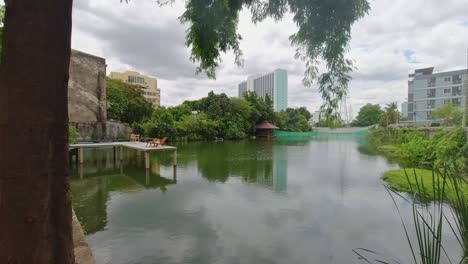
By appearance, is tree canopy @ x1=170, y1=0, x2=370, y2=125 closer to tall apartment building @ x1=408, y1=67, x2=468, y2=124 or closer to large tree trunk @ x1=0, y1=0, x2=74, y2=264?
large tree trunk @ x1=0, y1=0, x2=74, y2=264

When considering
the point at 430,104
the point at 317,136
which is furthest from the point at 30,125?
the point at 430,104

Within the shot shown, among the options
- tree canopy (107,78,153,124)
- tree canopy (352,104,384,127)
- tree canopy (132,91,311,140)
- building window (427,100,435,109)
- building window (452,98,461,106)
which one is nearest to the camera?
tree canopy (132,91,311,140)

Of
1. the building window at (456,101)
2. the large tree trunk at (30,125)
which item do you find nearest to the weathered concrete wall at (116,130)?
the large tree trunk at (30,125)

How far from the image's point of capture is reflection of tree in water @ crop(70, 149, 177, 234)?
5.01 meters

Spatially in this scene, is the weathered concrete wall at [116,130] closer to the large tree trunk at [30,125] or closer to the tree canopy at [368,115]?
the large tree trunk at [30,125]

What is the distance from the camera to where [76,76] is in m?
18.7

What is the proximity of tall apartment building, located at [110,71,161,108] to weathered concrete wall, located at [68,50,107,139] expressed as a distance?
3374cm

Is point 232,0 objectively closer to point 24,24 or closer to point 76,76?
point 24,24

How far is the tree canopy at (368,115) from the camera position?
48750 mm

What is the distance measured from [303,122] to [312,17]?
40042 mm

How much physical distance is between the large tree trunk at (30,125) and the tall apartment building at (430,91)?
4403 centimetres

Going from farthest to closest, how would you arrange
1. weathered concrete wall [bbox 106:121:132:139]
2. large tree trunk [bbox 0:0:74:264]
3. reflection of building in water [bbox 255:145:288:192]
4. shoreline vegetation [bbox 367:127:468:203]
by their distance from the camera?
1. weathered concrete wall [bbox 106:121:132:139]
2. reflection of building in water [bbox 255:145:288:192]
3. shoreline vegetation [bbox 367:127:468:203]
4. large tree trunk [bbox 0:0:74:264]

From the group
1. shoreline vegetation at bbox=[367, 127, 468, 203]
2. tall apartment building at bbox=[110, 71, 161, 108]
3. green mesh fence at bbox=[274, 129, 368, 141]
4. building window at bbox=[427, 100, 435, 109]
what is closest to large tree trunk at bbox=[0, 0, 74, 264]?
shoreline vegetation at bbox=[367, 127, 468, 203]

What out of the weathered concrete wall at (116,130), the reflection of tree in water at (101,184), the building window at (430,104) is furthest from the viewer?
the building window at (430,104)
